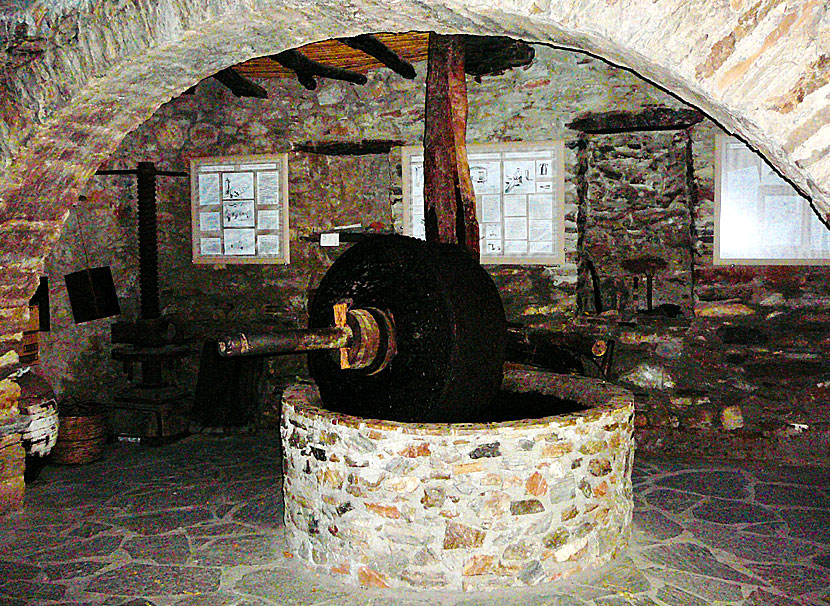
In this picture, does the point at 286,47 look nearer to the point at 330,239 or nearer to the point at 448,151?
the point at 448,151

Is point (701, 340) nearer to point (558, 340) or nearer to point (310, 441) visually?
point (558, 340)

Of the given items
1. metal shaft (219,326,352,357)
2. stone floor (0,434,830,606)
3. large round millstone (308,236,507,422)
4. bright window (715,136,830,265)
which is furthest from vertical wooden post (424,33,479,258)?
bright window (715,136,830,265)

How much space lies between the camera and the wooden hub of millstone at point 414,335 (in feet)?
11.3

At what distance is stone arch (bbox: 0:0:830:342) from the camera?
2.25m

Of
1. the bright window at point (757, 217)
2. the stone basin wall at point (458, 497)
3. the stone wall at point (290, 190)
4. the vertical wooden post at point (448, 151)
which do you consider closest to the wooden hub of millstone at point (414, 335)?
the stone basin wall at point (458, 497)

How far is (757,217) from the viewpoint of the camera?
5.59 meters

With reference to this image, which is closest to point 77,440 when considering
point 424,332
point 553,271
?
point 424,332

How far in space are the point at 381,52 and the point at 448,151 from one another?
4.31ft

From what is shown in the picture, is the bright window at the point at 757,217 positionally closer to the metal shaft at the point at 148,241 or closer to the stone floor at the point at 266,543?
the stone floor at the point at 266,543

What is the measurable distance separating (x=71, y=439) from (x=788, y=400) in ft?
16.3

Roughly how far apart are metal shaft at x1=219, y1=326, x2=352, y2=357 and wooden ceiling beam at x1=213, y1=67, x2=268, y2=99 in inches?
Answer: 118

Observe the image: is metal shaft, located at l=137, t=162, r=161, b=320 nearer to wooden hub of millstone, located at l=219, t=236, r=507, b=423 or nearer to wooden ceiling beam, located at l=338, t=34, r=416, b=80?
wooden ceiling beam, located at l=338, t=34, r=416, b=80

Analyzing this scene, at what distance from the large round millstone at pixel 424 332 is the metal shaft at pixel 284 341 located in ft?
0.72

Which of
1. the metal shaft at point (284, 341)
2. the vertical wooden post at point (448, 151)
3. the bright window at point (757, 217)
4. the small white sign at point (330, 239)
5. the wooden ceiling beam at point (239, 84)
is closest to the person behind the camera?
the metal shaft at point (284, 341)
